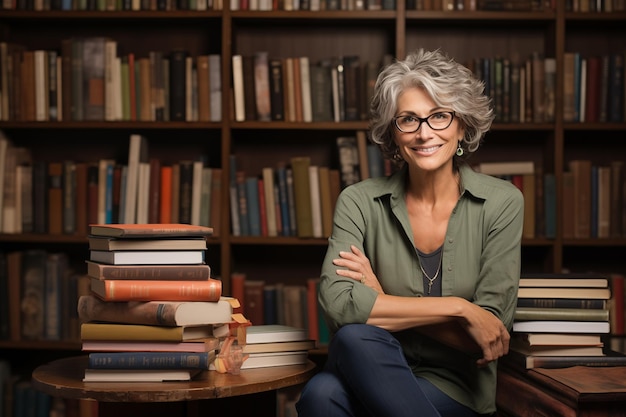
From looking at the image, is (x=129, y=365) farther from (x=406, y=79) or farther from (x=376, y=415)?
(x=406, y=79)

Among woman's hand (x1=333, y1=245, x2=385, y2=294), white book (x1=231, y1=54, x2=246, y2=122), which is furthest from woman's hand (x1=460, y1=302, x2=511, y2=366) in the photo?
white book (x1=231, y1=54, x2=246, y2=122)

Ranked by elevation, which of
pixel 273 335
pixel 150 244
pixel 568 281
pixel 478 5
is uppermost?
pixel 478 5

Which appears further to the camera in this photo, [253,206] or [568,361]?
[253,206]

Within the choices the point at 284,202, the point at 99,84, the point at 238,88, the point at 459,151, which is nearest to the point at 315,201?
the point at 284,202

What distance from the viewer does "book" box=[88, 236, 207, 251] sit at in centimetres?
179

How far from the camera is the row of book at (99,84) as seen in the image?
3201mm

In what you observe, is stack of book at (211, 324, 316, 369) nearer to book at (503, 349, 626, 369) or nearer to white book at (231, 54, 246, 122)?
book at (503, 349, 626, 369)

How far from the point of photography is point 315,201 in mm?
3203

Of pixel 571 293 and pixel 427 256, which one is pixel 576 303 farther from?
pixel 427 256

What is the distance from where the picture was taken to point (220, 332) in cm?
187

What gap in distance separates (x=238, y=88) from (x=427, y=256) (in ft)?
4.42

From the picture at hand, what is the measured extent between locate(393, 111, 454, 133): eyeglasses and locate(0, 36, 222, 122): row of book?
128cm

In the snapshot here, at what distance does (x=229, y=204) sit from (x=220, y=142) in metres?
0.38

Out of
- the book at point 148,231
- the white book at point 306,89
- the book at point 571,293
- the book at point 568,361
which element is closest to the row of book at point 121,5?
the white book at point 306,89
